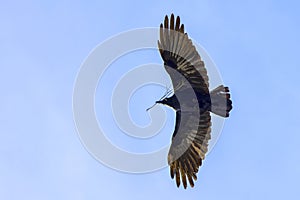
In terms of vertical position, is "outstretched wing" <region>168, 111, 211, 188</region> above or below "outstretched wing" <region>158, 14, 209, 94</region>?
below

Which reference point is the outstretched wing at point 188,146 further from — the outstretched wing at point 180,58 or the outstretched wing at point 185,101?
the outstretched wing at point 180,58

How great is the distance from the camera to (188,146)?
97.3 feet

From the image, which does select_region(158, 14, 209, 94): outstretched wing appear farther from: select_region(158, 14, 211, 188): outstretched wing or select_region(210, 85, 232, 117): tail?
select_region(210, 85, 232, 117): tail

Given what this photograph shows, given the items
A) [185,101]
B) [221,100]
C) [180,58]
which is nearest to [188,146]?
[185,101]

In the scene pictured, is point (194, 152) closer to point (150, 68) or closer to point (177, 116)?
point (177, 116)

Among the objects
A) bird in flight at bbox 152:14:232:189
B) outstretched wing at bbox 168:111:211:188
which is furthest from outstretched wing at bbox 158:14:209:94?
outstretched wing at bbox 168:111:211:188

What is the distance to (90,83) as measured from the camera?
29.3 metres

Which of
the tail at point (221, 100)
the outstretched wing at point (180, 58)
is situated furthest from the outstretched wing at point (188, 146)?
the outstretched wing at point (180, 58)

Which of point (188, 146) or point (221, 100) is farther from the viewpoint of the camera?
point (188, 146)

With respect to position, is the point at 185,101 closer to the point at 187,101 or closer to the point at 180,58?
the point at 187,101

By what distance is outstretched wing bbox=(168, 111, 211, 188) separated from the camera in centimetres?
2884

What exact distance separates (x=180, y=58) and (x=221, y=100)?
2385 mm

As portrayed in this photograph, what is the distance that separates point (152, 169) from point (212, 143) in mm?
2801

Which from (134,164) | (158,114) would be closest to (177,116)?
(158,114)
